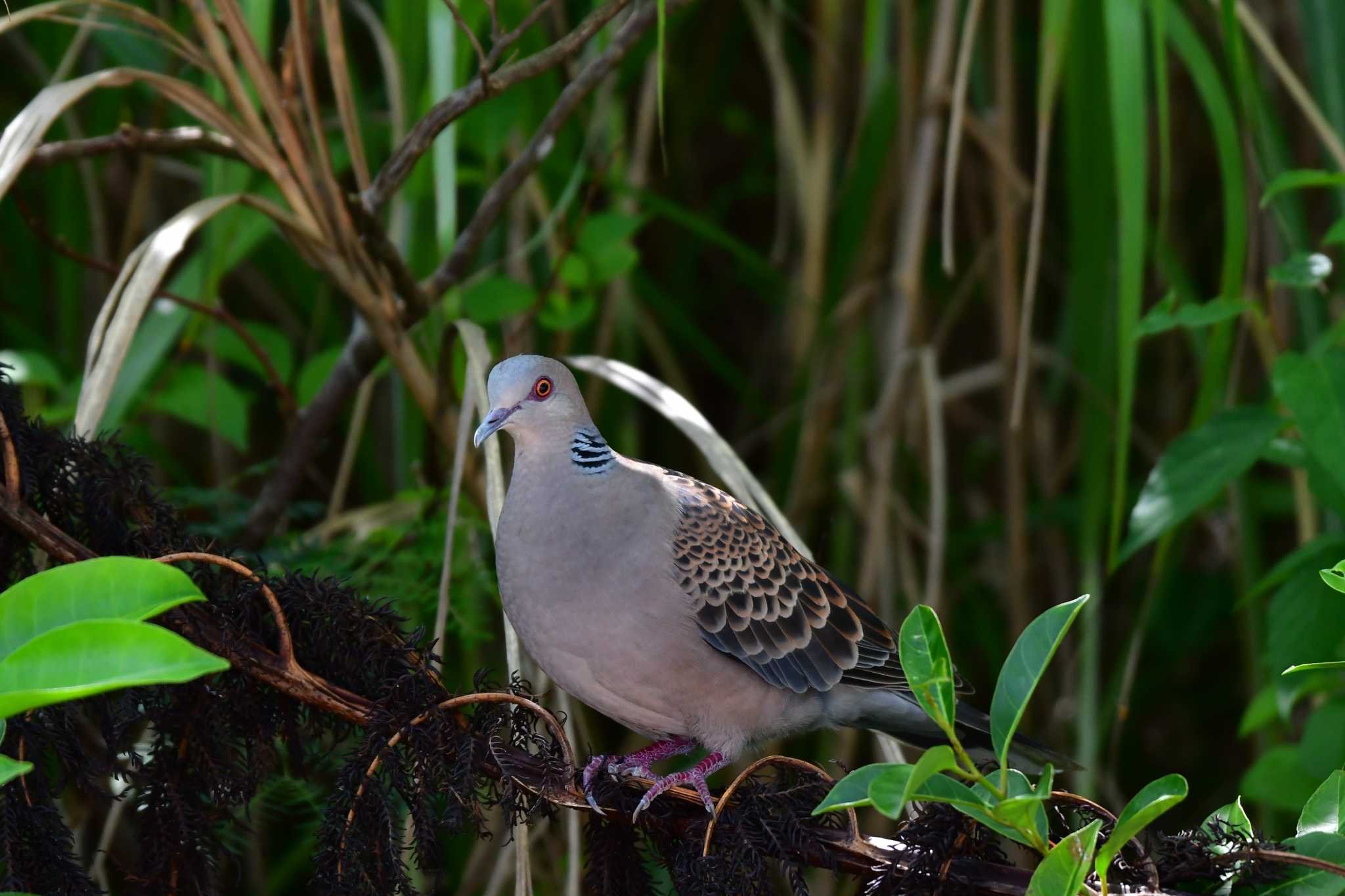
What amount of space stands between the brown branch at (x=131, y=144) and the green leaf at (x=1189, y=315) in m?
1.23

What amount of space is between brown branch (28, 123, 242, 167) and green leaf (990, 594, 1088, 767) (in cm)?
131

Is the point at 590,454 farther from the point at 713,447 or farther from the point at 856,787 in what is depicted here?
the point at 856,787

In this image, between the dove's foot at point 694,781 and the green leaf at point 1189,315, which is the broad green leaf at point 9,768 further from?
the green leaf at point 1189,315

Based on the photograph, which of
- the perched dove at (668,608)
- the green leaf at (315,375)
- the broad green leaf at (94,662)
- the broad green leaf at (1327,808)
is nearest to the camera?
the broad green leaf at (94,662)

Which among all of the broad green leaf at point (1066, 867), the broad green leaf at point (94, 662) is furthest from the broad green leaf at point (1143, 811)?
the broad green leaf at point (94, 662)

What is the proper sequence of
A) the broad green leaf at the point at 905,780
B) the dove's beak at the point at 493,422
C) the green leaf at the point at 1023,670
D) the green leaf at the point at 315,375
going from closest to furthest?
the broad green leaf at the point at 905,780, the green leaf at the point at 1023,670, the dove's beak at the point at 493,422, the green leaf at the point at 315,375

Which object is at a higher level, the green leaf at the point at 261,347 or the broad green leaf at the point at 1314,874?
the green leaf at the point at 261,347

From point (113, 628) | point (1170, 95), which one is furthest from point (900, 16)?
point (113, 628)

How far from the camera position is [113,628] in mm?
750

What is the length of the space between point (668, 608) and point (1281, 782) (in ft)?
3.38

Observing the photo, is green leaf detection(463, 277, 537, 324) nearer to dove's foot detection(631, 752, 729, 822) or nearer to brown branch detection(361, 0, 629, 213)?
brown branch detection(361, 0, 629, 213)

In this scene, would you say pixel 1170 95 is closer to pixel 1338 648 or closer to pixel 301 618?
pixel 1338 648

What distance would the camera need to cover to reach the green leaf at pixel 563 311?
2.12 meters

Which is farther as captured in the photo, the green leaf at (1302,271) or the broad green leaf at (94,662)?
the green leaf at (1302,271)
